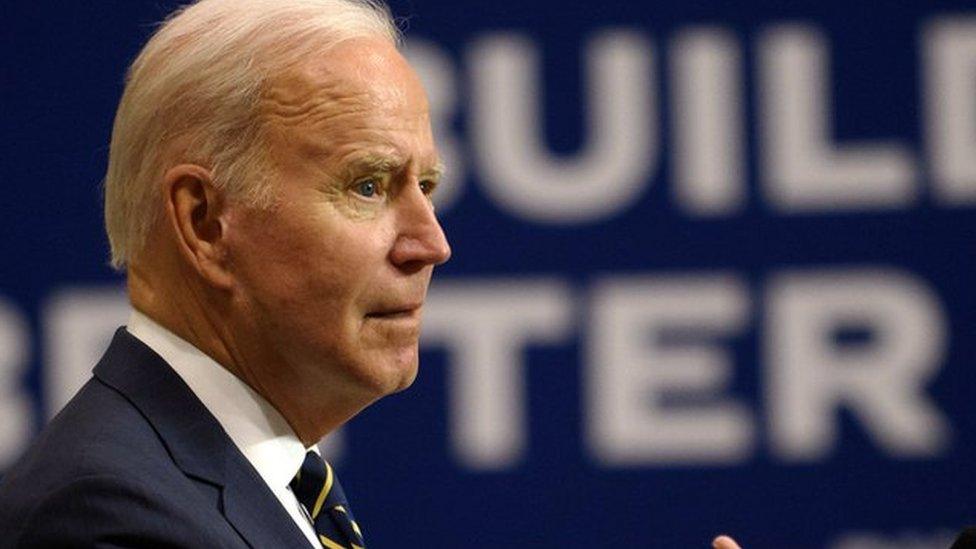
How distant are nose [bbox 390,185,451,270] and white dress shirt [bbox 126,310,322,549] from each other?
0.51ft

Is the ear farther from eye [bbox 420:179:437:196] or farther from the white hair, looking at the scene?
eye [bbox 420:179:437:196]

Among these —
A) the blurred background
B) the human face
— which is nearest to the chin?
the human face

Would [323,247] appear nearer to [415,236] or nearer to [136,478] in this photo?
[415,236]

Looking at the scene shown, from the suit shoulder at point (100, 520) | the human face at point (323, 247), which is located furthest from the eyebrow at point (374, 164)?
the suit shoulder at point (100, 520)

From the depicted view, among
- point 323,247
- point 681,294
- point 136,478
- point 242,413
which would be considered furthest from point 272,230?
point 681,294

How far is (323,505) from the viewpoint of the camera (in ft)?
4.42

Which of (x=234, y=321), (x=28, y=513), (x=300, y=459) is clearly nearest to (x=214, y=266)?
(x=234, y=321)

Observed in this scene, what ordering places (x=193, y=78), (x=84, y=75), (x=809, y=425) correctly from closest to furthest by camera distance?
(x=193, y=78), (x=809, y=425), (x=84, y=75)

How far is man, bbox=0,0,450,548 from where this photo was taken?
128cm

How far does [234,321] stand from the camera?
1308 millimetres

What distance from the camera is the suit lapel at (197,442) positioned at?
120cm

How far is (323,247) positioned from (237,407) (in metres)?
0.14

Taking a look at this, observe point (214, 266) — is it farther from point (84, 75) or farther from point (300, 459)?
point (84, 75)

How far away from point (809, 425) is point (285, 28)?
1.49 m
